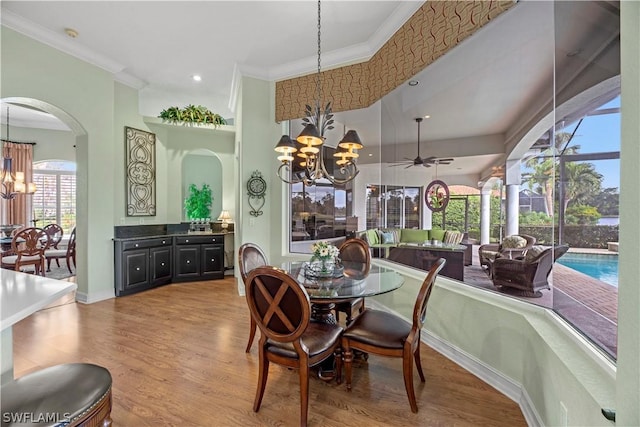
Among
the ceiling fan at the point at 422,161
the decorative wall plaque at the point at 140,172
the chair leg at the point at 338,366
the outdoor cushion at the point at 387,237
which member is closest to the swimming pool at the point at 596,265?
the ceiling fan at the point at 422,161

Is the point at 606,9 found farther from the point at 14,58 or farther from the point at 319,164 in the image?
the point at 14,58

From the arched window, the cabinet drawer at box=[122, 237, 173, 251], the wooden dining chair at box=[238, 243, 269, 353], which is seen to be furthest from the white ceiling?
the arched window

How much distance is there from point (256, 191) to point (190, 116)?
2079 millimetres

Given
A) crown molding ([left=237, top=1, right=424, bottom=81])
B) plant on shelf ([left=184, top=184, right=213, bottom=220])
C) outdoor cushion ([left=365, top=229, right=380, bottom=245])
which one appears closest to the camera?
crown molding ([left=237, top=1, right=424, bottom=81])

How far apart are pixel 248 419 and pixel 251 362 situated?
28.0 inches

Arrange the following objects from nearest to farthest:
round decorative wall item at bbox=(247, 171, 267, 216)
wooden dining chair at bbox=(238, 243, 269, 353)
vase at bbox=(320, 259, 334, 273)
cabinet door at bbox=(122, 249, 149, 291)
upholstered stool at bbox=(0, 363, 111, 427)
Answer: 1. upholstered stool at bbox=(0, 363, 111, 427)
2. vase at bbox=(320, 259, 334, 273)
3. wooden dining chair at bbox=(238, 243, 269, 353)
4. round decorative wall item at bbox=(247, 171, 267, 216)
5. cabinet door at bbox=(122, 249, 149, 291)

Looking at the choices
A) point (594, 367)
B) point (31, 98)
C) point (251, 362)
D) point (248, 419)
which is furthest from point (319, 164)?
point (31, 98)

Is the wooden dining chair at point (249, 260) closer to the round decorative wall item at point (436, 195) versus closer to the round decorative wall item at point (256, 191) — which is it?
the round decorative wall item at point (256, 191)

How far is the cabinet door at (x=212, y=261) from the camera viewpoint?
548cm

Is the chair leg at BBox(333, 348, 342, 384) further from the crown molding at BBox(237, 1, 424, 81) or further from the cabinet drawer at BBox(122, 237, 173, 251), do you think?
the cabinet drawer at BBox(122, 237, 173, 251)

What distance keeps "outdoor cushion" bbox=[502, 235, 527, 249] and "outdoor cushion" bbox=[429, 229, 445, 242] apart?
2.17ft

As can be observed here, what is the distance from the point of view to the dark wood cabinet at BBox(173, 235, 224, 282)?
5.32 meters

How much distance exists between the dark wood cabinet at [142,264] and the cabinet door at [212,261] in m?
0.56

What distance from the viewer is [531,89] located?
2117 millimetres
